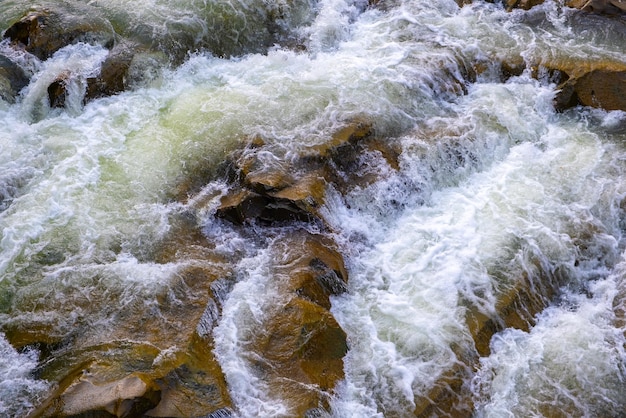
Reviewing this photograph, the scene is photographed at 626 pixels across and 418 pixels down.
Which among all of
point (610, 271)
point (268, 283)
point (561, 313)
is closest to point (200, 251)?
point (268, 283)

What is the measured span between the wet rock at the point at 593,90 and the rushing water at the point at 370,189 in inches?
10.8

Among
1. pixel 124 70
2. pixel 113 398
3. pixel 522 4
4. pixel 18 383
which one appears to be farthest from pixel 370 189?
pixel 522 4

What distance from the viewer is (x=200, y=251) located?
6.73 m

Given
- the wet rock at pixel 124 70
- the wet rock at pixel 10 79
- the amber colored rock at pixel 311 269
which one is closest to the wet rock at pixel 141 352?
the amber colored rock at pixel 311 269

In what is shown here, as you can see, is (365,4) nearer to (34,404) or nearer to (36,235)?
(36,235)

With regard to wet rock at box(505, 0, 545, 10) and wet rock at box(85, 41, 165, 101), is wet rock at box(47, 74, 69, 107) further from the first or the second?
wet rock at box(505, 0, 545, 10)

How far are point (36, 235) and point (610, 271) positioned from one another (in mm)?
7113

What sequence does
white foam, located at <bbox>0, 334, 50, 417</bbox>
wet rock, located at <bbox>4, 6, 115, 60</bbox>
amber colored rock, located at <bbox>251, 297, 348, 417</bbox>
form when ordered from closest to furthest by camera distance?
1. white foam, located at <bbox>0, 334, 50, 417</bbox>
2. amber colored rock, located at <bbox>251, 297, 348, 417</bbox>
3. wet rock, located at <bbox>4, 6, 115, 60</bbox>

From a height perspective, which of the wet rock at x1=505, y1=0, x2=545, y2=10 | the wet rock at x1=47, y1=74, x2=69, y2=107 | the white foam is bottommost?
the white foam

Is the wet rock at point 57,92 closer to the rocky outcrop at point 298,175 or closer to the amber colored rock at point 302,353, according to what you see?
the rocky outcrop at point 298,175

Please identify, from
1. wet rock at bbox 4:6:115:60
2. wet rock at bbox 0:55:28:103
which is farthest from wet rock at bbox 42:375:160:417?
wet rock at bbox 4:6:115:60

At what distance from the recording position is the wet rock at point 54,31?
354 inches

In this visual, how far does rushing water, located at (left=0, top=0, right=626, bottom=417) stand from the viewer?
595 centimetres

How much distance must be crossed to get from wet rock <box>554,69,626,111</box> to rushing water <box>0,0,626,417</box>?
0.90 feet
